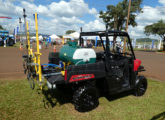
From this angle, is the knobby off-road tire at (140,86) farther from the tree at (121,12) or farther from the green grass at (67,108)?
the tree at (121,12)

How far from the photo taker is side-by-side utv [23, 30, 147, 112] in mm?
3143

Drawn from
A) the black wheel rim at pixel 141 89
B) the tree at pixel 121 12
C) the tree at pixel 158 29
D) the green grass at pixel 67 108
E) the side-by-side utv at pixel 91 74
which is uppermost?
the tree at pixel 121 12

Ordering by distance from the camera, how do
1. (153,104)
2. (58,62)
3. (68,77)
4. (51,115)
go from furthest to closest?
(58,62) < (153,104) < (51,115) < (68,77)

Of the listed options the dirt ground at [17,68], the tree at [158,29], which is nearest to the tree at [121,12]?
the tree at [158,29]

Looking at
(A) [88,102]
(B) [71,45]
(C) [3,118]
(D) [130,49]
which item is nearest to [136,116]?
(A) [88,102]

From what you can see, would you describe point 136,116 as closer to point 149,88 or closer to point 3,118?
point 149,88

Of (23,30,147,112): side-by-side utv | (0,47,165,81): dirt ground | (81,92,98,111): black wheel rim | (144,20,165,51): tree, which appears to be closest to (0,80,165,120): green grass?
(81,92,98,111): black wheel rim

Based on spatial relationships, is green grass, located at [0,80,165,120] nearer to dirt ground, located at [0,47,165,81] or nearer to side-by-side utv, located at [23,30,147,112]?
side-by-side utv, located at [23,30,147,112]

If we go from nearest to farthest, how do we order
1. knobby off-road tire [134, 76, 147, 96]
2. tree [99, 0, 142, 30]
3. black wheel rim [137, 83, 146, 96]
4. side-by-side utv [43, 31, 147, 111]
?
side-by-side utv [43, 31, 147, 111] → knobby off-road tire [134, 76, 147, 96] → black wheel rim [137, 83, 146, 96] → tree [99, 0, 142, 30]

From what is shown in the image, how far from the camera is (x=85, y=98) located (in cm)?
345

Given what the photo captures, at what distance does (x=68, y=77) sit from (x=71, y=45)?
1.13 metres

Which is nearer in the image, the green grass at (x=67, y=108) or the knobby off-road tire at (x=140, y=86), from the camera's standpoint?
the green grass at (x=67, y=108)

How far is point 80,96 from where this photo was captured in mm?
3322

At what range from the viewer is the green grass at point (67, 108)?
10.8 ft
